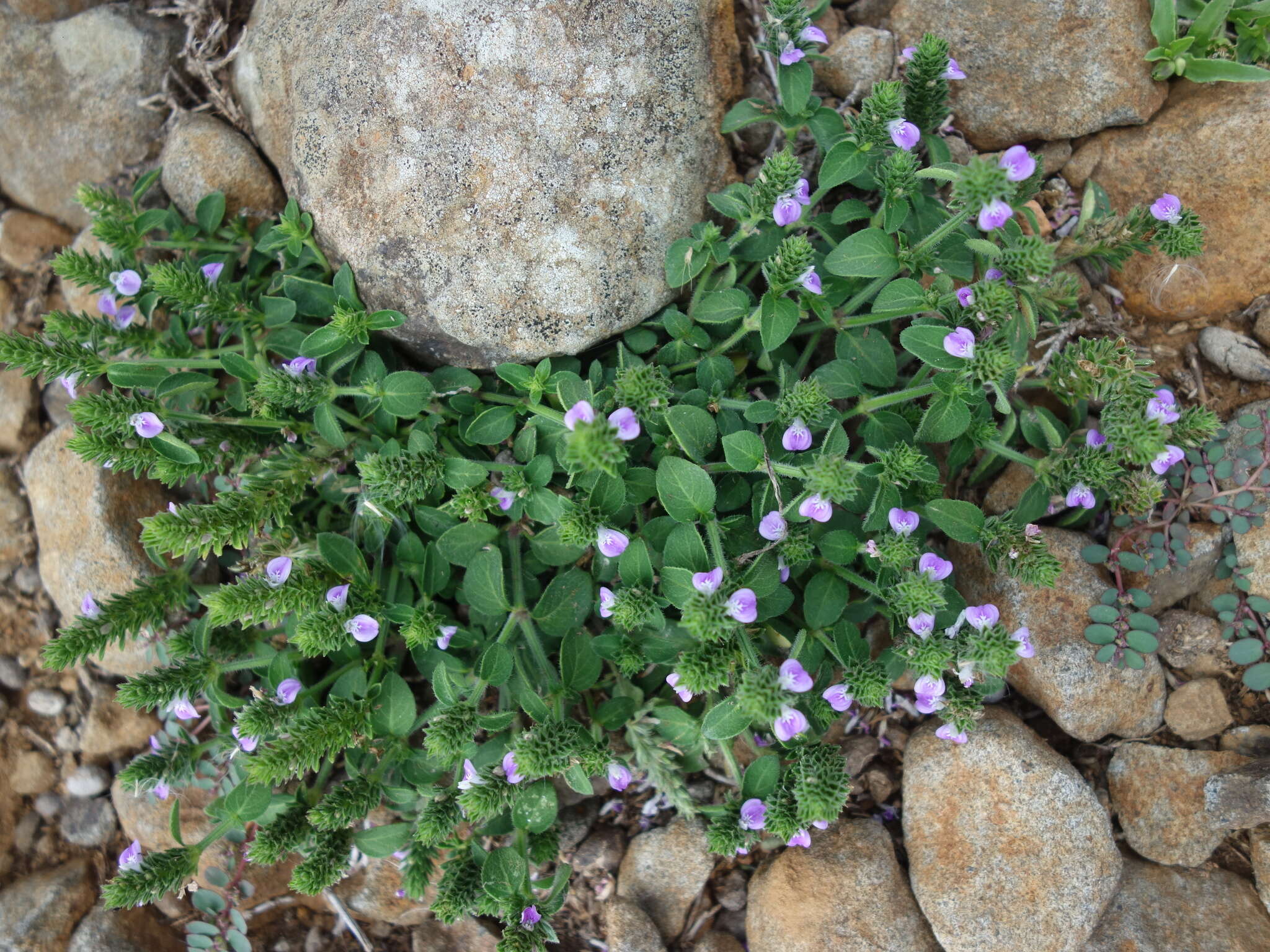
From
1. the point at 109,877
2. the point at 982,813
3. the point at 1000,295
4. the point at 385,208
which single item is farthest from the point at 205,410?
the point at 982,813

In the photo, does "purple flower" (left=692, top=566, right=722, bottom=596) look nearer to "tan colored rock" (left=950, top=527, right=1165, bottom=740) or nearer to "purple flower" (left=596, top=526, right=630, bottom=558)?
"purple flower" (left=596, top=526, right=630, bottom=558)

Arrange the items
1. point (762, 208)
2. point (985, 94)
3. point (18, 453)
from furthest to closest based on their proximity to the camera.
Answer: point (18, 453) → point (985, 94) → point (762, 208)

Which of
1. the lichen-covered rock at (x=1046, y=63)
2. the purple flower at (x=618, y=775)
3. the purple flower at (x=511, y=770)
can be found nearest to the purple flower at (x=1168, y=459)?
the lichen-covered rock at (x=1046, y=63)

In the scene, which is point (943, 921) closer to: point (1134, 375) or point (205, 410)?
point (1134, 375)

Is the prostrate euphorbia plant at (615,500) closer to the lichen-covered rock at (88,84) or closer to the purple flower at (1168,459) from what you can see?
the purple flower at (1168,459)

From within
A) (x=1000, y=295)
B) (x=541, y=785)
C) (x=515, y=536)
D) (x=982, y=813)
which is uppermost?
(x=1000, y=295)

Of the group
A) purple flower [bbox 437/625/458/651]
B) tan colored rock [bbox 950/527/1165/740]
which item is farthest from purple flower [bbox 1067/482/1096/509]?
purple flower [bbox 437/625/458/651]
